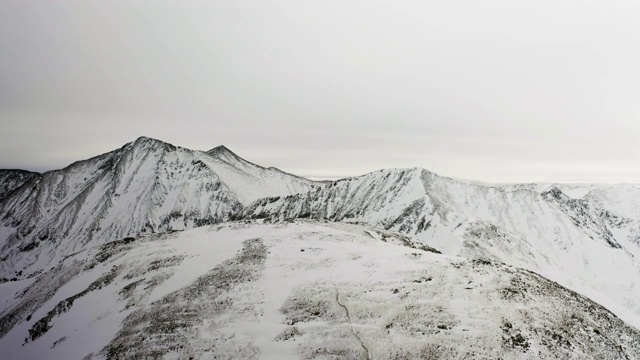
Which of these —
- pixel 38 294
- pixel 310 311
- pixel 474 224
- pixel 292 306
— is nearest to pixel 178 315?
pixel 292 306

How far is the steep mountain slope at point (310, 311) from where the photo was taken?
19.2 m

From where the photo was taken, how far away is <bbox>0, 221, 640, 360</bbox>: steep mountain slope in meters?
19.2

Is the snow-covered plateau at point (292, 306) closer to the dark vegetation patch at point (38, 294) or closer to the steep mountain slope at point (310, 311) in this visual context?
the steep mountain slope at point (310, 311)

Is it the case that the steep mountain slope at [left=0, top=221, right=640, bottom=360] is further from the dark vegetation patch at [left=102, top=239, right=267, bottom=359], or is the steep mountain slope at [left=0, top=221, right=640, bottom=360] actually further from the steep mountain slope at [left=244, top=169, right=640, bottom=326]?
the steep mountain slope at [left=244, top=169, right=640, bottom=326]

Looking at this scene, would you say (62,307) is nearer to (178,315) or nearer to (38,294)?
(38,294)

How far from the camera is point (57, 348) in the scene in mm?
24922

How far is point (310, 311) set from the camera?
22359 millimetres

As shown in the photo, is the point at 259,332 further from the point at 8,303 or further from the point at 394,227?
the point at 394,227

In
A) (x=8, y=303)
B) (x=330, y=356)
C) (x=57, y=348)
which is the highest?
(x=330, y=356)

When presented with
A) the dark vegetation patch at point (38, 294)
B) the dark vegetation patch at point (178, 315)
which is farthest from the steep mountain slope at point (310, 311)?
the dark vegetation patch at point (38, 294)

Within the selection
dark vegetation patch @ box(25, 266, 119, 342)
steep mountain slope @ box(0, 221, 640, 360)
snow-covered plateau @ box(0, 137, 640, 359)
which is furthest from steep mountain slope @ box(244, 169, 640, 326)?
dark vegetation patch @ box(25, 266, 119, 342)

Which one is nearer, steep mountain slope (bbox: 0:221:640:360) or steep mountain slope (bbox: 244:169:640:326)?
steep mountain slope (bbox: 0:221:640:360)

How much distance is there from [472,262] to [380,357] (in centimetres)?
1342

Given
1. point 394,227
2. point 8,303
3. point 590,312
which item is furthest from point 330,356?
point 394,227
